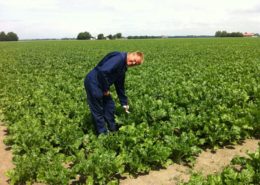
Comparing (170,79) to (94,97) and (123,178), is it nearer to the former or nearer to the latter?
(94,97)

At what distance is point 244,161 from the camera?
5379mm

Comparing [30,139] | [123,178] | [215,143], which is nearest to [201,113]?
[215,143]

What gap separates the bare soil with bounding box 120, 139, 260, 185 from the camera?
5.41m


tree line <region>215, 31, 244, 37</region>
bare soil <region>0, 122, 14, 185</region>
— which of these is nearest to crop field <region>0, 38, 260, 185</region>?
bare soil <region>0, 122, 14, 185</region>

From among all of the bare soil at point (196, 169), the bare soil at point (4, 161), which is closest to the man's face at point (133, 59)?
the bare soil at point (196, 169)

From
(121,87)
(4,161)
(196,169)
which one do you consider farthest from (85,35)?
(196,169)

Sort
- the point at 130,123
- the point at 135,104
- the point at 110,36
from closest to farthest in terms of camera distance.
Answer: the point at 130,123
the point at 135,104
the point at 110,36

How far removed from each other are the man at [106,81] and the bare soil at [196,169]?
5.09 ft

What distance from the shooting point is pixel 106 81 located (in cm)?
622

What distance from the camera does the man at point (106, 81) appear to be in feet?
20.1

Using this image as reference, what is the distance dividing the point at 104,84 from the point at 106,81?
0.36ft

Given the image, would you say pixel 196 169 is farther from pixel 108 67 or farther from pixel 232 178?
pixel 108 67

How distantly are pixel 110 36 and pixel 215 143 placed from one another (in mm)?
120783

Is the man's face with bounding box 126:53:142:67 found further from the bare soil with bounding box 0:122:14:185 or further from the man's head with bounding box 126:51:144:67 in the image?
the bare soil with bounding box 0:122:14:185
